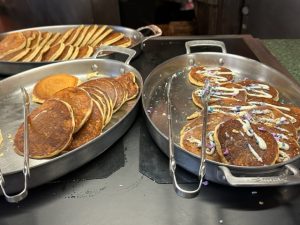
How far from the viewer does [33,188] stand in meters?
0.95

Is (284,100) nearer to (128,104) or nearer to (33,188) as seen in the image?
(128,104)

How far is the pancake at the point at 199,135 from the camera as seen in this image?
0.98 metres

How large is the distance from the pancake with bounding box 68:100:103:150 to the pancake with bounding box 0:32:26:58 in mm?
856

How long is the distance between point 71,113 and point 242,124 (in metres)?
0.64

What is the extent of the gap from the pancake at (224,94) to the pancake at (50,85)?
2.04 ft

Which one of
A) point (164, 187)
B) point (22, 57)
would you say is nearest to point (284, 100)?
point (164, 187)

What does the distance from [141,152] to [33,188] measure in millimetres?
405

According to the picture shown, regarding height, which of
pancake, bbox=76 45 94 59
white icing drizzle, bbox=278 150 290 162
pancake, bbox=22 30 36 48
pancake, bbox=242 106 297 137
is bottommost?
white icing drizzle, bbox=278 150 290 162

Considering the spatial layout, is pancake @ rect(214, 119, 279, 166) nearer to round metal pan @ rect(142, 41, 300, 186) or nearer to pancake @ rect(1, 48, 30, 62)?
→ round metal pan @ rect(142, 41, 300, 186)

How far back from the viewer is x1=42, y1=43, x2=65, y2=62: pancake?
1.65 meters

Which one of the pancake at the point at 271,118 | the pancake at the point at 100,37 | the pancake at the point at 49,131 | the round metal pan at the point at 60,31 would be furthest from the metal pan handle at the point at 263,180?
the pancake at the point at 100,37

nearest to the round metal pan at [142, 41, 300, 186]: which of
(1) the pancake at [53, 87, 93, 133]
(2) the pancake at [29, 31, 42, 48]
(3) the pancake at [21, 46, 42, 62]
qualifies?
(1) the pancake at [53, 87, 93, 133]

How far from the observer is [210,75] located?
148 cm

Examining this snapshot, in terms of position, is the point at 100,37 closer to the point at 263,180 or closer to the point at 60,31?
the point at 60,31
